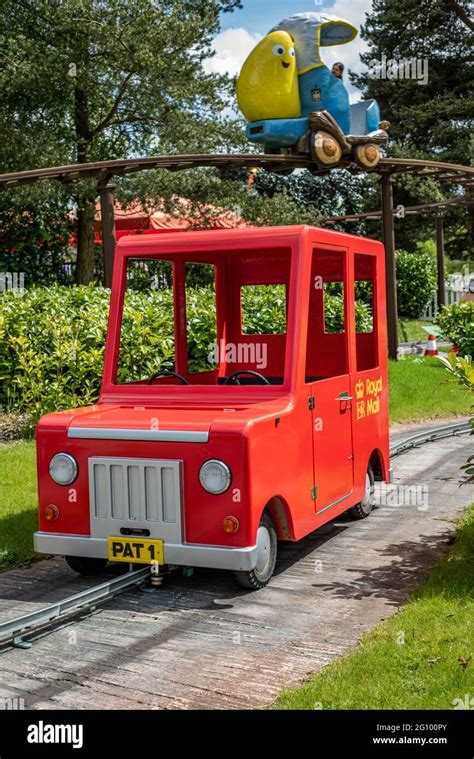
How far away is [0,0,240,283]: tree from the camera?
70.1 ft

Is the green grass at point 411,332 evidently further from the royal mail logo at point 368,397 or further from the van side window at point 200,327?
the royal mail logo at point 368,397

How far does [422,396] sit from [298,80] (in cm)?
575

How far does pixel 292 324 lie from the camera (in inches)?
234

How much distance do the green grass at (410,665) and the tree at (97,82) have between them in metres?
18.3

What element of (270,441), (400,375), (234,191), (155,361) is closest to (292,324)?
(270,441)

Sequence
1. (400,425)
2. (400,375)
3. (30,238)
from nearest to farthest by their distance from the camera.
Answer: (400,425)
(400,375)
(30,238)

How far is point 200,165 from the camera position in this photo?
43.3 ft

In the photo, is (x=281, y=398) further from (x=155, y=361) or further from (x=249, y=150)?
(x=249, y=150)

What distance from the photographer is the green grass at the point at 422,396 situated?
13.2m

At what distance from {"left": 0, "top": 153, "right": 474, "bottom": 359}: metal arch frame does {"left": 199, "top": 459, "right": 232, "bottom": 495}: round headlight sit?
677 centimetres

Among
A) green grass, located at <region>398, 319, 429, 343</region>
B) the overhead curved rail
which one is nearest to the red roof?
green grass, located at <region>398, 319, 429, 343</region>

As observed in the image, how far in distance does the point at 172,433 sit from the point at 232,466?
0.42m

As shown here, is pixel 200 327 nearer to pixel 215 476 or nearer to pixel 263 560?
pixel 263 560

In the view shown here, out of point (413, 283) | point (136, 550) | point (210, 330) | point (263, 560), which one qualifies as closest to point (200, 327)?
point (210, 330)
